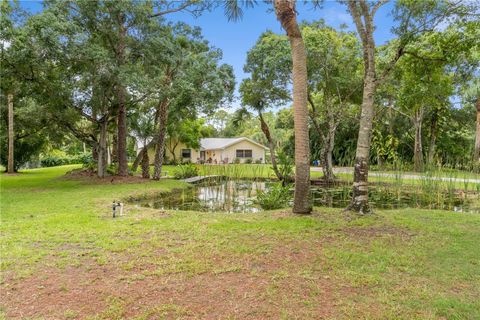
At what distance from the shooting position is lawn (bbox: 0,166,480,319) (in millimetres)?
2658

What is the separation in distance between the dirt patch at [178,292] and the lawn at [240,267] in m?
0.01

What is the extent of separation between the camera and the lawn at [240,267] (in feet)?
8.72

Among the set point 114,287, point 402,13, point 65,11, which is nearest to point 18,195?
point 65,11

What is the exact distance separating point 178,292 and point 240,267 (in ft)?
2.67

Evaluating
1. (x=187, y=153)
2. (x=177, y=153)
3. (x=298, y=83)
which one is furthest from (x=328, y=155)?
(x=177, y=153)

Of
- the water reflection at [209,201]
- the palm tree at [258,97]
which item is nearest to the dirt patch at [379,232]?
the water reflection at [209,201]

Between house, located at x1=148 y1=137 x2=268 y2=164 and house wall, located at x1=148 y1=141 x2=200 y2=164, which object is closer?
house wall, located at x1=148 y1=141 x2=200 y2=164

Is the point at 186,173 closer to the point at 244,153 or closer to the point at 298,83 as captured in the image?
the point at 298,83

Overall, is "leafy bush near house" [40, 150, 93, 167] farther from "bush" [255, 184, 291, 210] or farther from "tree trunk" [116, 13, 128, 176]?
"bush" [255, 184, 291, 210]

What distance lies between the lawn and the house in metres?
26.7

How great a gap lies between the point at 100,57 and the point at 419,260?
33.3 feet

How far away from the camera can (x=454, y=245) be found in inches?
169

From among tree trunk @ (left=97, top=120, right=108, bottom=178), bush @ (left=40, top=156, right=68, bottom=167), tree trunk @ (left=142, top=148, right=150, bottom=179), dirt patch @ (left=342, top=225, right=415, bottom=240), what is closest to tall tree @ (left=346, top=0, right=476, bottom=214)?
dirt patch @ (left=342, top=225, right=415, bottom=240)

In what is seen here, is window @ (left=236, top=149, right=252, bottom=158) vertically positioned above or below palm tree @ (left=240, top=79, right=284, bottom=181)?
below
